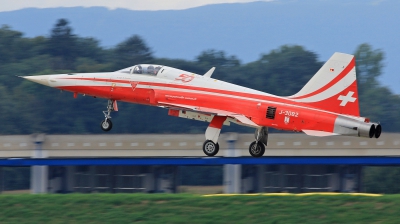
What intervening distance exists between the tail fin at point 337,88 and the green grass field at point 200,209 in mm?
3922

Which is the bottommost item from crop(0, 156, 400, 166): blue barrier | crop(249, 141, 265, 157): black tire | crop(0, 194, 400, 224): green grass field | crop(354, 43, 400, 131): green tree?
crop(0, 194, 400, 224): green grass field

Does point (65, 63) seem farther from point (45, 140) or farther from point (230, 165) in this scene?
point (230, 165)

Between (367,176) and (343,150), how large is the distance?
17940mm

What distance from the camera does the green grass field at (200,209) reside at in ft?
90.6

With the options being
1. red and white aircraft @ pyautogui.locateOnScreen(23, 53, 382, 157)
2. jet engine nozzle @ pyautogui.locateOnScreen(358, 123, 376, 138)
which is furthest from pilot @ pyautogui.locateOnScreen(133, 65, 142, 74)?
jet engine nozzle @ pyautogui.locateOnScreen(358, 123, 376, 138)

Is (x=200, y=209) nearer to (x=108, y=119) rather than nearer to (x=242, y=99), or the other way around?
(x=242, y=99)

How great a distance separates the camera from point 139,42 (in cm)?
12056

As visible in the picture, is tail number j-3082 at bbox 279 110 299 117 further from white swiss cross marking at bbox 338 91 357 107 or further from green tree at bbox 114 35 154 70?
green tree at bbox 114 35 154 70

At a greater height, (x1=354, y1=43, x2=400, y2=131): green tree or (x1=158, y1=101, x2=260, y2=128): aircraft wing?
(x1=354, y1=43, x2=400, y2=131): green tree

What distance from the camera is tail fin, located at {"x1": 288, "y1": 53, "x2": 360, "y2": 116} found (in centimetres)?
2670

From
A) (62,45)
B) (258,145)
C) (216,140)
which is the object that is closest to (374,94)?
(62,45)

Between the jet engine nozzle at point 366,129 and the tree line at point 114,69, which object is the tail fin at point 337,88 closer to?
the jet engine nozzle at point 366,129

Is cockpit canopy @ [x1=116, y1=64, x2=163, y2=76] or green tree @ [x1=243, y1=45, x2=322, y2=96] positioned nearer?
cockpit canopy @ [x1=116, y1=64, x2=163, y2=76]

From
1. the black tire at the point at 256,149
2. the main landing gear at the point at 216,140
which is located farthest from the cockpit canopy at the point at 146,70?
the black tire at the point at 256,149
